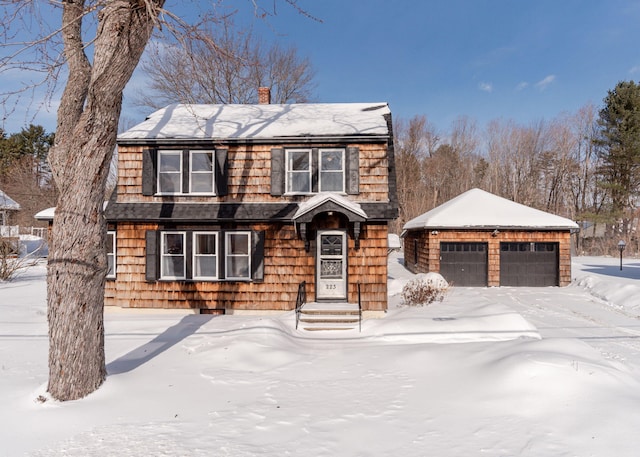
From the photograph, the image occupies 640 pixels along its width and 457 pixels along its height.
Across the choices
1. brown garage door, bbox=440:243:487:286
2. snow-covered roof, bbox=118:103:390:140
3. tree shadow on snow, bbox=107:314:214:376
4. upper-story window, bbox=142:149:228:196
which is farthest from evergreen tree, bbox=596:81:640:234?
tree shadow on snow, bbox=107:314:214:376

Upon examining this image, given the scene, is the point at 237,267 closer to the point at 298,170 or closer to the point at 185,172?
the point at 185,172

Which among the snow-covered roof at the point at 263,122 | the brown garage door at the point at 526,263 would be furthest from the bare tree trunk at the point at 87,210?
the brown garage door at the point at 526,263

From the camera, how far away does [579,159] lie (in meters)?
41.3

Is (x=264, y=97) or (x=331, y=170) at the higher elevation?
(x=264, y=97)

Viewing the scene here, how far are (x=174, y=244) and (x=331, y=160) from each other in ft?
18.8

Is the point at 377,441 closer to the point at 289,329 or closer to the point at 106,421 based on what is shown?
the point at 106,421

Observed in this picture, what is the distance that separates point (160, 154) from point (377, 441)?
1070cm

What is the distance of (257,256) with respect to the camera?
1123 centimetres

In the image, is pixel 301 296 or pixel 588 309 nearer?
pixel 301 296

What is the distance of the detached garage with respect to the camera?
17969 mm

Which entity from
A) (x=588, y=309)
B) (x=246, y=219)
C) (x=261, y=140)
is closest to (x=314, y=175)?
(x=261, y=140)

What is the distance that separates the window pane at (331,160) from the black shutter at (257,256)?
2975 mm

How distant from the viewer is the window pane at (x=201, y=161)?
460 inches

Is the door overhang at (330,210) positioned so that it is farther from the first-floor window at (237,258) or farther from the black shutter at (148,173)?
the black shutter at (148,173)
